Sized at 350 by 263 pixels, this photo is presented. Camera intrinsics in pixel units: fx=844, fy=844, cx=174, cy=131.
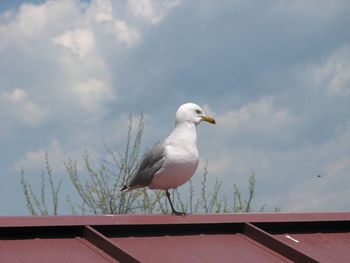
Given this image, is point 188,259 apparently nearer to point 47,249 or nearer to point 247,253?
point 247,253

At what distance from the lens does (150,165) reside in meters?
8.03

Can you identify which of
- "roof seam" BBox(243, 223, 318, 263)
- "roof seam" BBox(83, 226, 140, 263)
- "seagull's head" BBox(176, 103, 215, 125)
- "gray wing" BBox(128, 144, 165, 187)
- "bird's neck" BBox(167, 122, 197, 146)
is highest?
"seagull's head" BBox(176, 103, 215, 125)

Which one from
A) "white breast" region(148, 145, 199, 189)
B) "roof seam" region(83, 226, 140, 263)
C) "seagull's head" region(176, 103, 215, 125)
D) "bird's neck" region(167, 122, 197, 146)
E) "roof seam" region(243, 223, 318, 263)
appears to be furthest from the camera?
"seagull's head" region(176, 103, 215, 125)

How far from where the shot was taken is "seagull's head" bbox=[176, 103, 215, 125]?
8.00 m

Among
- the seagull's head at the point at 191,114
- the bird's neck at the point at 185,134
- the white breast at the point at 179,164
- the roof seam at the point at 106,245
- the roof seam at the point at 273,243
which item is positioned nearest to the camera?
the roof seam at the point at 106,245

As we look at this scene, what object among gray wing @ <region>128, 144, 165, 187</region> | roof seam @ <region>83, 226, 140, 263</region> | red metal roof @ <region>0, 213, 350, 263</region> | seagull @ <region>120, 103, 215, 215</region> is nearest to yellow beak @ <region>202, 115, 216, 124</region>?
seagull @ <region>120, 103, 215, 215</region>

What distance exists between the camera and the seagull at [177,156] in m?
7.67

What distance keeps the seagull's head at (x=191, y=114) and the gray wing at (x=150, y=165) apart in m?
0.35

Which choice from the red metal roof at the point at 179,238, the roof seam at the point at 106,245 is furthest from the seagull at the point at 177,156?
the roof seam at the point at 106,245

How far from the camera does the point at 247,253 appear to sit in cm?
636

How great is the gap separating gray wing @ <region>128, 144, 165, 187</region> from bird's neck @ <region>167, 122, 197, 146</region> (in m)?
0.16

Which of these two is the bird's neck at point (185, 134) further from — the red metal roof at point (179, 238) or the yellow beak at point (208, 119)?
the red metal roof at point (179, 238)

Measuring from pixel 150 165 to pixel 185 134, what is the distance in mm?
488

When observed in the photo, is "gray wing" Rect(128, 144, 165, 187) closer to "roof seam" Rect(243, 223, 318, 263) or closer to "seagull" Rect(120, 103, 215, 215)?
"seagull" Rect(120, 103, 215, 215)
